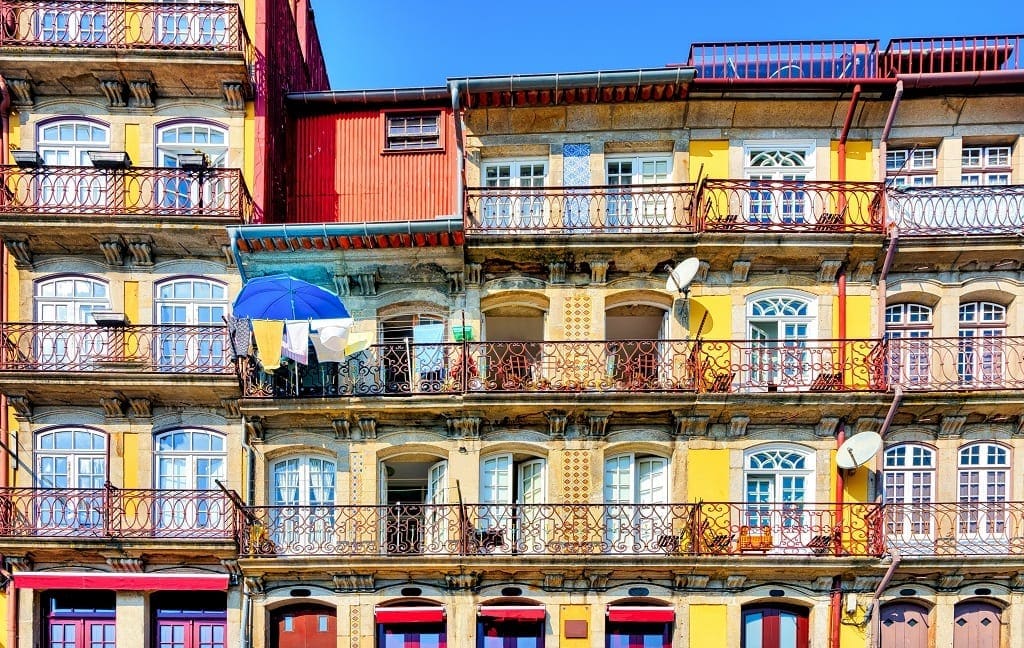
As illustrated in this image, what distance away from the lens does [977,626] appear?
46.3ft

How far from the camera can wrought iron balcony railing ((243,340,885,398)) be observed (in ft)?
45.8

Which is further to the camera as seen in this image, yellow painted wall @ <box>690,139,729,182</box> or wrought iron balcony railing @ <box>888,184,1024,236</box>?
yellow painted wall @ <box>690,139,729,182</box>

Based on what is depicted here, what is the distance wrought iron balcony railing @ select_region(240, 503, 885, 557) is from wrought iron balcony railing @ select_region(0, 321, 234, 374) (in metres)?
3.16

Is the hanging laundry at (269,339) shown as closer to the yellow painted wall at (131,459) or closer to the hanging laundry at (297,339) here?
the hanging laundry at (297,339)

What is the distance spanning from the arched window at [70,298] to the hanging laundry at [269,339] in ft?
12.7

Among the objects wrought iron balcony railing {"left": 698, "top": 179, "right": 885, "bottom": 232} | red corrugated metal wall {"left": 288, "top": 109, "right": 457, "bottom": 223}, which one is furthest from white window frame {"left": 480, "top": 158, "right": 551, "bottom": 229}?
wrought iron balcony railing {"left": 698, "top": 179, "right": 885, "bottom": 232}

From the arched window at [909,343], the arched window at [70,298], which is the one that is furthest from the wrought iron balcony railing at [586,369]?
the arched window at [70,298]

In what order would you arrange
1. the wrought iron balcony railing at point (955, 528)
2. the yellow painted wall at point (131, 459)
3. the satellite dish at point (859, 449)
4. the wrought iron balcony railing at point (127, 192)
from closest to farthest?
the satellite dish at point (859, 449)
the wrought iron balcony railing at point (955, 528)
the wrought iron balcony railing at point (127, 192)
the yellow painted wall at point (131, 459)

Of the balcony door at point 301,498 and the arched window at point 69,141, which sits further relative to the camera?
the arched window at point 69,141

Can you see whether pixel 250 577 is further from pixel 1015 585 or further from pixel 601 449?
pixel 1015 585

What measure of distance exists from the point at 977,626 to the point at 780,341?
6.79 m

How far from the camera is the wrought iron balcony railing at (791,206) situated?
45.9 feet

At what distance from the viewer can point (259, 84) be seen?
15.1 meters

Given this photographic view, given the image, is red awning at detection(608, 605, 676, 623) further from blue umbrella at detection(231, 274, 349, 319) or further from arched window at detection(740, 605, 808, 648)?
blue umbrella at detection(231, 274, 349, 319)
